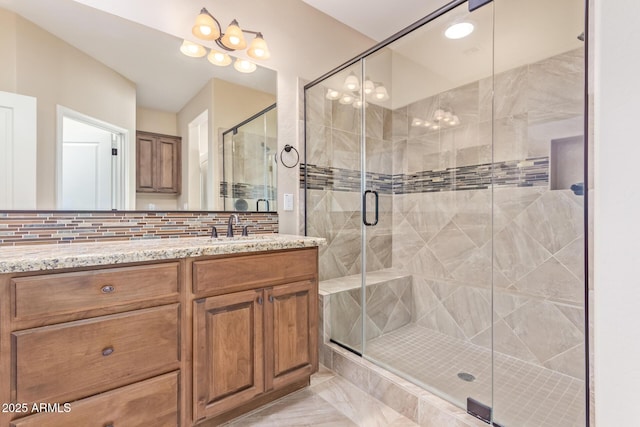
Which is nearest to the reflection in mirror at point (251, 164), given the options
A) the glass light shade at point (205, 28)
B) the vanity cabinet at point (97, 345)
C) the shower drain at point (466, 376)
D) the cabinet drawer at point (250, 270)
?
the glass light shade at point (205, 28)

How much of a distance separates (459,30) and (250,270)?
83.8 inches

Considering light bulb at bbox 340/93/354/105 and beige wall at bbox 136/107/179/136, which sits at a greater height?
light bulb at bbox 340/93/354/105

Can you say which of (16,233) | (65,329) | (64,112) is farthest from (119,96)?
(65,329)

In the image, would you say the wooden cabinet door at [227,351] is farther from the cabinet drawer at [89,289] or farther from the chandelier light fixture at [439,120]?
the chandelier light fixture at [439,120]

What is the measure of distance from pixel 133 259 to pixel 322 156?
1.61 metres

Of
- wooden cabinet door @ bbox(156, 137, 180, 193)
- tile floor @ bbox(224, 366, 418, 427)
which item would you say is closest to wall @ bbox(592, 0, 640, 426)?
tile floor @ bbox(224, 366, 418, 427)

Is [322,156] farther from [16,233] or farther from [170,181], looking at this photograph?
[16,233]

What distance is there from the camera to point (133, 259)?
112 centimetres

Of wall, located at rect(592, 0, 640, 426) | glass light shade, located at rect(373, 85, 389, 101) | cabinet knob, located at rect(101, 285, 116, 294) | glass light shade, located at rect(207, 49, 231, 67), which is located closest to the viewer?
wall, located at rect(592, 0, 640, 426)

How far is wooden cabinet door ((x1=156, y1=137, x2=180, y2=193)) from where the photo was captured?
175 centimetres

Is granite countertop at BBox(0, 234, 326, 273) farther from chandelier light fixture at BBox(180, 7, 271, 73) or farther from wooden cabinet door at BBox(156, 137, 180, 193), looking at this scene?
chandelier light fixture at BBox(180, 7, 271, 73)

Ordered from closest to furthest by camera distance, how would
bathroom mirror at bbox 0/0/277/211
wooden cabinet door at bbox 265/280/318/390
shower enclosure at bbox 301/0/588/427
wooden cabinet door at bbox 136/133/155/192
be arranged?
bathroom mirror at bbox 0/0/277/211
wooden cabinet door at bbox 265/280/318/390
wooden cabinet door at bbox 136/133/155/192
shower enclosure at bbox 301/0/588/427

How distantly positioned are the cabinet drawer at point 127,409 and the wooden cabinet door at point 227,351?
100 mm

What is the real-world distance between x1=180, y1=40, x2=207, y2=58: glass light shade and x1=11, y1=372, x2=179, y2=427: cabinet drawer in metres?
1.74
